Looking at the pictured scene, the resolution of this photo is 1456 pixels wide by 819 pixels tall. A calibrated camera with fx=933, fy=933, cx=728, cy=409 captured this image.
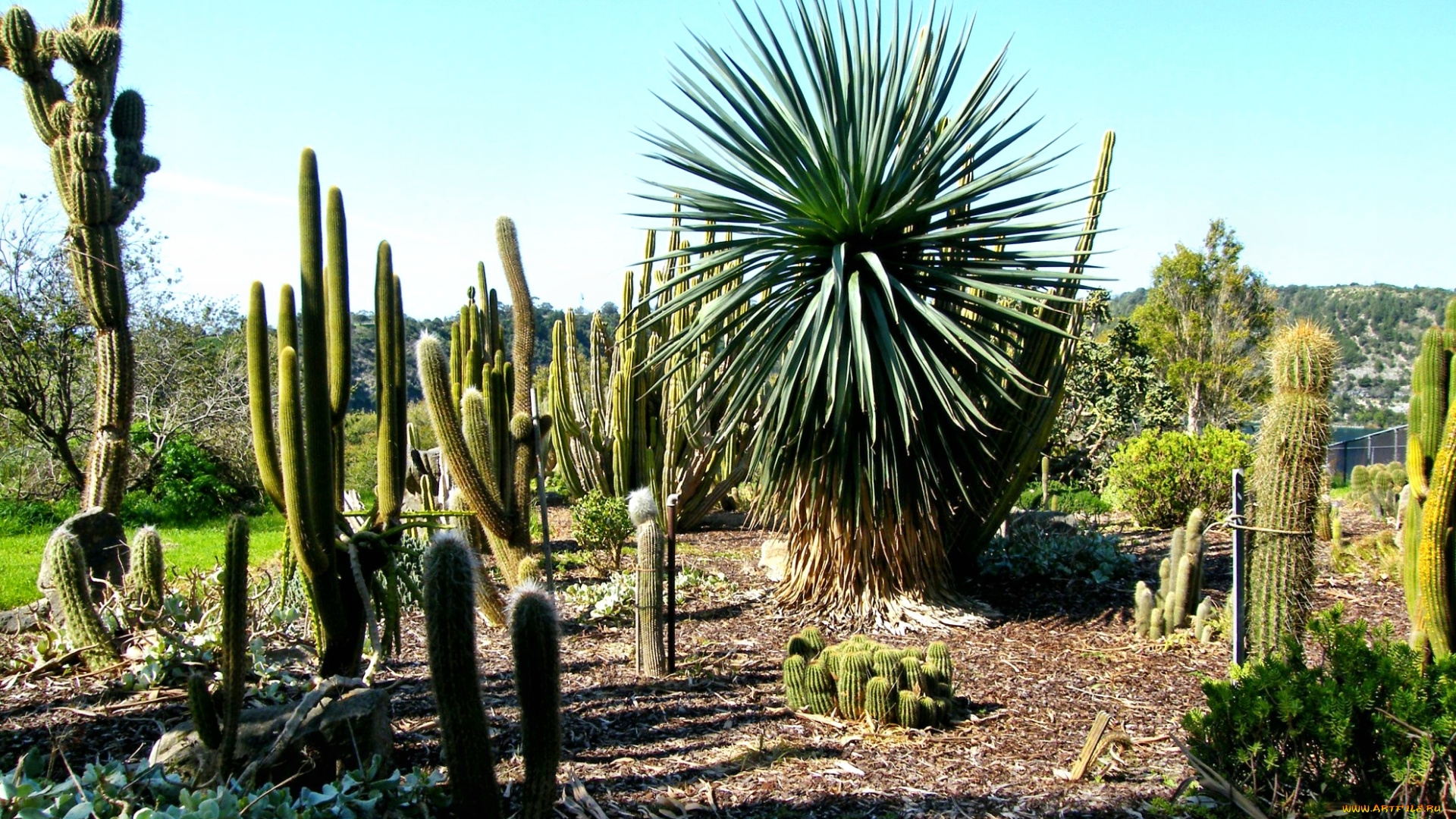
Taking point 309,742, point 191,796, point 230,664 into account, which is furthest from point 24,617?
point 191,796

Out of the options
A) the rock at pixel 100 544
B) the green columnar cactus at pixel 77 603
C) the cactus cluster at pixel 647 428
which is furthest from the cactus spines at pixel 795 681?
the cactus cluster at pixel 647 428

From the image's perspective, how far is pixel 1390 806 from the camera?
306 centimetres

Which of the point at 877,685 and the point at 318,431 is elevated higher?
the point at 318,431

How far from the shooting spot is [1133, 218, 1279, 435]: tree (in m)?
24.5

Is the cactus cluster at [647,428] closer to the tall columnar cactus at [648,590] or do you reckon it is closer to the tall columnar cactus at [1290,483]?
the tall columnar cactus at [648,590]

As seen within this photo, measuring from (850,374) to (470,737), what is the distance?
3.53m

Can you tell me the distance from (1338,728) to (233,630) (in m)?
3.61

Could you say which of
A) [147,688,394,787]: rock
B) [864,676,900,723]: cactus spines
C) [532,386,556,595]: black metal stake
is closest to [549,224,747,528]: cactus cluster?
[532,386,556,595]: black metal stake

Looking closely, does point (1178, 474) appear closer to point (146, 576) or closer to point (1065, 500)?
point (1065, 500)

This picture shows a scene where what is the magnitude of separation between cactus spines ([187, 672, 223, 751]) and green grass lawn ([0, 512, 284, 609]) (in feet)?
11.6

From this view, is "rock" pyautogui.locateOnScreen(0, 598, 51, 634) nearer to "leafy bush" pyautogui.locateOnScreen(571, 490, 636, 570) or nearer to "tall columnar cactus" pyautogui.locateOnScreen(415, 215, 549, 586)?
"tall columnar cactus" pyautogui.locateOnScreen(415, 215, 549, 586)

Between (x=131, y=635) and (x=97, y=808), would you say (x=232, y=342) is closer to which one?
(x=131, y=635)

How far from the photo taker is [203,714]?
120 inches

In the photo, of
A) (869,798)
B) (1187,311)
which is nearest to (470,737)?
(869,798)
